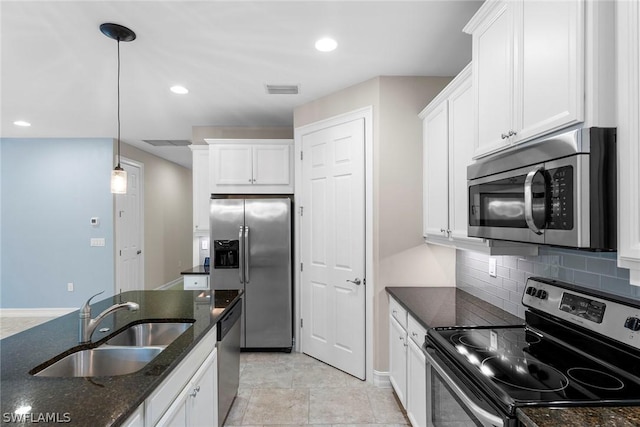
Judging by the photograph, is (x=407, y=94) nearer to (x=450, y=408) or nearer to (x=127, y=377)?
(x=450, y=408)

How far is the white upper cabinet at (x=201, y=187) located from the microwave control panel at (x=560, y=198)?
3876 mm

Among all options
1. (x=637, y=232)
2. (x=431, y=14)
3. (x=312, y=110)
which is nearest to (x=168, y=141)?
(x=312, y=110)

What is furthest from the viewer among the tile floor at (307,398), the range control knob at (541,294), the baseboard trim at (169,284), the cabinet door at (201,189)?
the baseboard trim at (169,284)

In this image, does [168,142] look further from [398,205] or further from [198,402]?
[198,402]

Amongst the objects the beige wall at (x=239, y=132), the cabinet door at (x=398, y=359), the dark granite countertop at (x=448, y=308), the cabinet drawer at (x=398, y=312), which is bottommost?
the cabinet door at (x=398, y=359)

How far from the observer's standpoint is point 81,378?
1214 mm

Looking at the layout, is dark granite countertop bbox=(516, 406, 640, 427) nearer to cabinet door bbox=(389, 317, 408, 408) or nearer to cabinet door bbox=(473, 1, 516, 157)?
cabinet door bbox=(473, 1, 516, 157)

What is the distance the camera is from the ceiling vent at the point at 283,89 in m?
3.23

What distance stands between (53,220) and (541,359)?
623 cm

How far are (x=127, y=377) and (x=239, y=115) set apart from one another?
3.41m

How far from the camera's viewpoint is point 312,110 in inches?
141

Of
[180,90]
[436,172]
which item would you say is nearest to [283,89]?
[180,90]

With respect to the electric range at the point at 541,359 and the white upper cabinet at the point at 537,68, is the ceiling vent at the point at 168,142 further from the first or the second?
the electric range at the point at 541,359

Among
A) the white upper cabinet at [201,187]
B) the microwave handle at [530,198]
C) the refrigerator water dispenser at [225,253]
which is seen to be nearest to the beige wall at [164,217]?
the white upper cabinet at [201,187]
